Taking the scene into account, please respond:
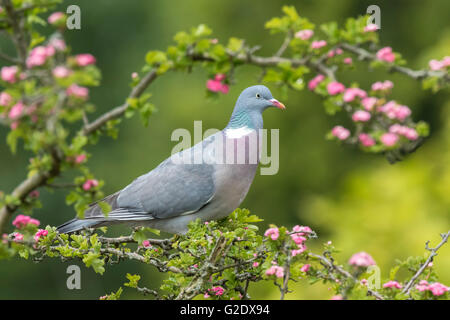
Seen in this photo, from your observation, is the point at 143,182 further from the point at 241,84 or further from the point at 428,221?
the point at 241,84

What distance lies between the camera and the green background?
6945 mm

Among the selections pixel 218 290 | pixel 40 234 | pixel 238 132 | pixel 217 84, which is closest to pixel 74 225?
A: pixel 40 234

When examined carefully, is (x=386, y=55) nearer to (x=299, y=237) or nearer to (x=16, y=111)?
(x=299, y=237)

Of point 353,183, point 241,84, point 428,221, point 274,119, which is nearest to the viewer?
point 428,221

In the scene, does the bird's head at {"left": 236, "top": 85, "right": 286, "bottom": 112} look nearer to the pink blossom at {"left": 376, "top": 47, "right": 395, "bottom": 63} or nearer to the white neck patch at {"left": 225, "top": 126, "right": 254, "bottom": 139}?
the white neck patch at {"left": 225, "top": 126, "right": 254, "bottom": 139}

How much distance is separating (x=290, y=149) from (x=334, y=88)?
6523 mm

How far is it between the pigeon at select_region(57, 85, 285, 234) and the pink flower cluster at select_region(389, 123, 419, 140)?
5.24 feet

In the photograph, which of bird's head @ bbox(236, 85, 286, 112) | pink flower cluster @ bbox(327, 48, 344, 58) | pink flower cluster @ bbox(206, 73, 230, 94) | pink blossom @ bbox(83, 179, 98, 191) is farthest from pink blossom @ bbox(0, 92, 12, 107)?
bird's head @ bbox(236, 85, 286, 112)

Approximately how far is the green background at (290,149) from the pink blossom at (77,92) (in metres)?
3.36

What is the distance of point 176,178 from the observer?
426 cm

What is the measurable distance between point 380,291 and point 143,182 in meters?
2.00

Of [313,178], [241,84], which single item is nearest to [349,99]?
[241,84]

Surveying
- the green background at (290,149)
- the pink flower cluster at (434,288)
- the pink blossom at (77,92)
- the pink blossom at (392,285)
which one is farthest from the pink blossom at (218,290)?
the green background at (290,149)

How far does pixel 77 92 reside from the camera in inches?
81.5
